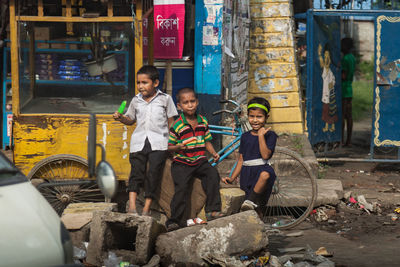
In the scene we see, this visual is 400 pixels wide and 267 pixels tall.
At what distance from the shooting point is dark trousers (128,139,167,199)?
19.8ft

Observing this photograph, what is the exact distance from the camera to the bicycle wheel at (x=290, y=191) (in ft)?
22.6

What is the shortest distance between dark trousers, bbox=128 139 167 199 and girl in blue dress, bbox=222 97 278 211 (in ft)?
2.13

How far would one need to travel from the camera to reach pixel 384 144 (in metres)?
9.82

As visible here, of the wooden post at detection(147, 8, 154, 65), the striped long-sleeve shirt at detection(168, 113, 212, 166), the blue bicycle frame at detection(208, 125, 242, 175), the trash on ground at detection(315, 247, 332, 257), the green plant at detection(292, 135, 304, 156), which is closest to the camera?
the trash on ground at detection(315, 247, 332, 257)

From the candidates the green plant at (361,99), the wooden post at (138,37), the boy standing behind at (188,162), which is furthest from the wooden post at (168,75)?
the green plant at (361,99)

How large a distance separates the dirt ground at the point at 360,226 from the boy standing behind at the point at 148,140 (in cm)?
133

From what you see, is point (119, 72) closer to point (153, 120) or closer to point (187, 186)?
point (153, 120)

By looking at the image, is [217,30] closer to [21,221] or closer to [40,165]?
[40,165]

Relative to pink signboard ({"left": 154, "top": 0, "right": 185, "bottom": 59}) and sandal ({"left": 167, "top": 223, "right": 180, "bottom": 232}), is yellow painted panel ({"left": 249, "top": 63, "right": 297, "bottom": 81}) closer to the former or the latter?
pink signboard ({"left": 154, "top": 0, "right": 185, "bottom": 59})

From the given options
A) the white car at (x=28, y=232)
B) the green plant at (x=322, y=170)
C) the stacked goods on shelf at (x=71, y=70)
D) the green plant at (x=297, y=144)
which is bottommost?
the green plant at (x=322, y=170)

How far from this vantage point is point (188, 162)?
19.5ft

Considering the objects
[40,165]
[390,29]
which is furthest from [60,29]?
[390,29]

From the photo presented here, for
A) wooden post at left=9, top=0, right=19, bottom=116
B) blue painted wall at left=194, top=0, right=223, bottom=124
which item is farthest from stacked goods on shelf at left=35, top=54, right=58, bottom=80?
blue painted wall at left=194, top=0, right=223, bottom=124

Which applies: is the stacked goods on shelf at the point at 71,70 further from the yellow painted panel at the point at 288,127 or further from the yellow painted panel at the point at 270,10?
the yellow painted panel at the point at 270,10
